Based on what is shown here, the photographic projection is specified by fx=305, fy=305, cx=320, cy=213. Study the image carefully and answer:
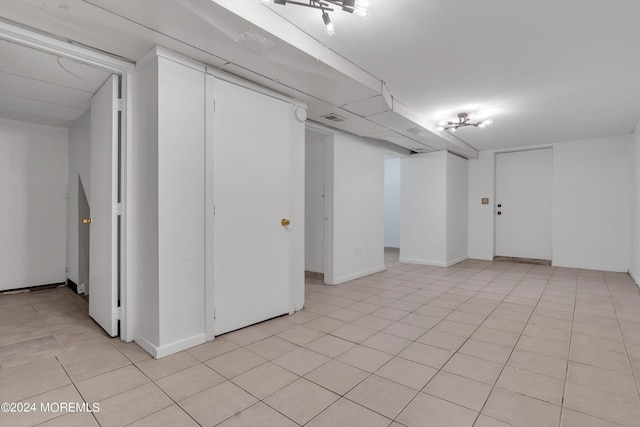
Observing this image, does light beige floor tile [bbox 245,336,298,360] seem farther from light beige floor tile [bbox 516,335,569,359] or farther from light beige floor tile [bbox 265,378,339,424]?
light beige floor tile [bbox 516,335,569,359]

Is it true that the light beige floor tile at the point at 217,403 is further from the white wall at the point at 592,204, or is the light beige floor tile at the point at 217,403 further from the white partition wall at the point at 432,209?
the white wall at the point at 592,204

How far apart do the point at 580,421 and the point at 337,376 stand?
1409 mm

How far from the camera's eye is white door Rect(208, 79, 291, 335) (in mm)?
2844

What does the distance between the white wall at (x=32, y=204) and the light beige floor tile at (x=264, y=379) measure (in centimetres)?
409

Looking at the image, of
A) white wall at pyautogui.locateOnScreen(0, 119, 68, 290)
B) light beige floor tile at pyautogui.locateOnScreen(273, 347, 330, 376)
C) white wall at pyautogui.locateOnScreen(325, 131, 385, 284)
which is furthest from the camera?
white wall at pyautogui.locateOnScreen(325, 131, 385, 284)

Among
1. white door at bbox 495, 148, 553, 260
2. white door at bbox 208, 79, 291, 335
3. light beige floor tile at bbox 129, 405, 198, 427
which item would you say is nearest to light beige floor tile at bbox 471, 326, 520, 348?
white door at bbox 208, 79, 291, 335

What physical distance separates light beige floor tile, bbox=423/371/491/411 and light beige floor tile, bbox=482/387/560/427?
0.17 feet

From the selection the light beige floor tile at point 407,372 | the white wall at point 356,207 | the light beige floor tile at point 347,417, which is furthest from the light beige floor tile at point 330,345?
the white wall at point 356,207

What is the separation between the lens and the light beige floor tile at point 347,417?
5.51ft

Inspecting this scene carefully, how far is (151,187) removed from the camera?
2.53 metres

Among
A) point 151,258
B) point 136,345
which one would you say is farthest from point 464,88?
point 136,345

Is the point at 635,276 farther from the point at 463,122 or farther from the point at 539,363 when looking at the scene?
the point at 539,363

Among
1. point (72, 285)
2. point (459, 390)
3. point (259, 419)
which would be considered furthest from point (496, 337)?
point (72, 285)

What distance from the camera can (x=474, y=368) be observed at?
2.29 metres
